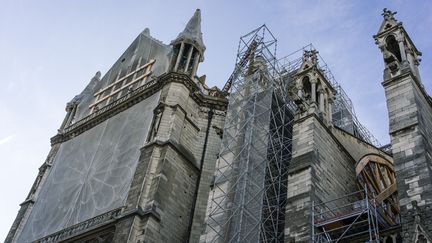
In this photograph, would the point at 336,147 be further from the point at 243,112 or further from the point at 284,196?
the point at 243,112

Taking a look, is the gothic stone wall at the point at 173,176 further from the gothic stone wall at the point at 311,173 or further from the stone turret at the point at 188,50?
the gothic stone wall at the point at 311,173

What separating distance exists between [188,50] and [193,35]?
1.06 metres

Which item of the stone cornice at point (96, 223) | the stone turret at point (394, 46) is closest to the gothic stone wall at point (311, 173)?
the stone turret at point (394, 46)

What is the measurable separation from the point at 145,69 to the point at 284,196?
1187 cm

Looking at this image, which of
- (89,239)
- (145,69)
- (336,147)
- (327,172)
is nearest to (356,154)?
(336,147)

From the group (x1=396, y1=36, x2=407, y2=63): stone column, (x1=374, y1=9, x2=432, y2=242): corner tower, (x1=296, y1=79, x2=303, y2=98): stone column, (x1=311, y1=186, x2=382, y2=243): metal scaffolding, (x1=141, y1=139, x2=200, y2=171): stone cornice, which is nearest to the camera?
(x1=374, y1=9, x2=432, y2=242): corner tower

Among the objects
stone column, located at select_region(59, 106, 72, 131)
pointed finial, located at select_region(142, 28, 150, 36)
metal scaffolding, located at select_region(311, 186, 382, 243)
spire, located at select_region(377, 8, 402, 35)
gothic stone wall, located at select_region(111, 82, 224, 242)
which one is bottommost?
metal scaffolding, located at select_region(311, 186, 382, 243)

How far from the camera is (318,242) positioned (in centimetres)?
1318

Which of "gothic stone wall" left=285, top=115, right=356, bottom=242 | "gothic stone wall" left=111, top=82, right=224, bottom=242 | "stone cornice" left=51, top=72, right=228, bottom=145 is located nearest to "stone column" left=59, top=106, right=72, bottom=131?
"stone cornice" left=51, top=72, right=228, bottom=145

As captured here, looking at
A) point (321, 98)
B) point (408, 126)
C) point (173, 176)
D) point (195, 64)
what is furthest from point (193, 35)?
point (408, 126)

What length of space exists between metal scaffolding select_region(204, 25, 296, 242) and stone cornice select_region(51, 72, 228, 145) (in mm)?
1923

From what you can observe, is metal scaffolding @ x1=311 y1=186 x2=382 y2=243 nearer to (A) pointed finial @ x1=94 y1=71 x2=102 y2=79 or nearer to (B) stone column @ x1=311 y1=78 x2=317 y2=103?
(B) stone column @ x1=311 y1=78 x2=317 y2=103

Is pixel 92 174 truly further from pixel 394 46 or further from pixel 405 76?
pixel 405 76

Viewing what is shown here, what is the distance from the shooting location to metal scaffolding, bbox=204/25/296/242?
16703mm
